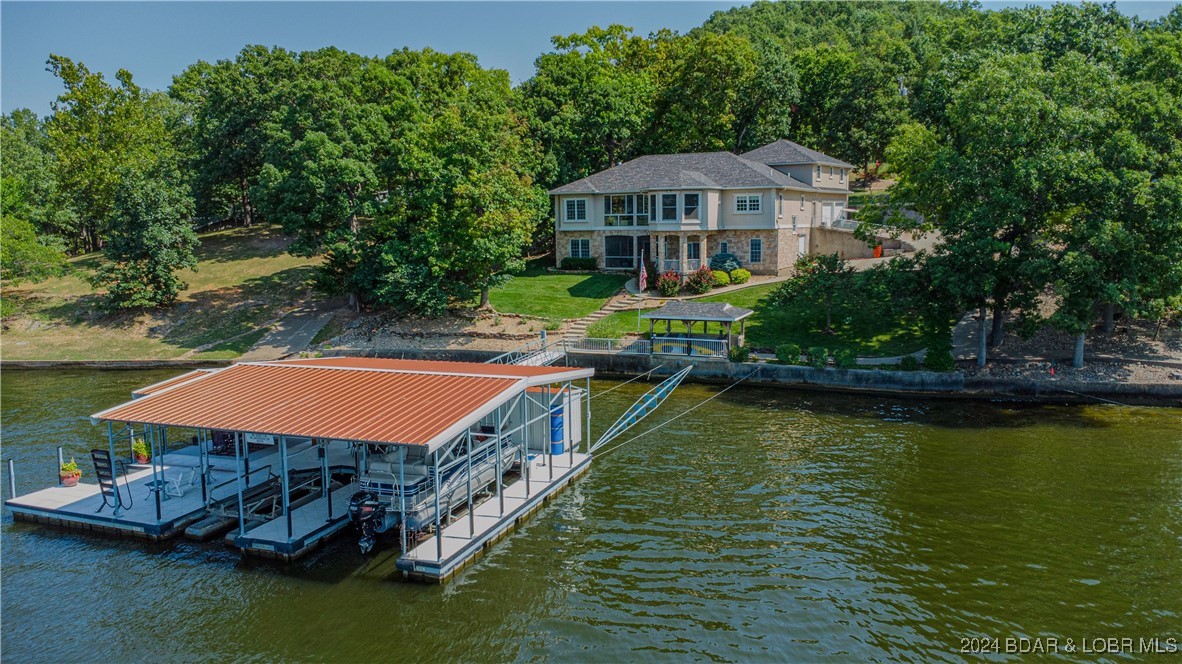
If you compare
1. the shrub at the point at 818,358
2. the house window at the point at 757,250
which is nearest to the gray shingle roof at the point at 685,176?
the house window at the point at 757,250

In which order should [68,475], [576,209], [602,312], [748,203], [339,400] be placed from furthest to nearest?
1. [576,209]
2. [748,203]
3. [602,312]
4. [68,475]
5. [339,400]

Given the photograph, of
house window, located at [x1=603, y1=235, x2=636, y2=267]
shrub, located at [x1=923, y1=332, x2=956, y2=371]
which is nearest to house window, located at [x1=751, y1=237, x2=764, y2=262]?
house window, located at [x1=603, y1=235, x2=636, y2=267]

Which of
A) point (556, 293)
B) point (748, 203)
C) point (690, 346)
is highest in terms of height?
point (748, 203)

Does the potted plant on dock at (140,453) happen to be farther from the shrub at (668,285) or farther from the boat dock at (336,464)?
the shrub at (668,285)

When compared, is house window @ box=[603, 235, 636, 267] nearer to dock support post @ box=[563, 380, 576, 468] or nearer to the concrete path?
the concrete path

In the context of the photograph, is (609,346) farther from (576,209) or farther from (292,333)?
(292,333)

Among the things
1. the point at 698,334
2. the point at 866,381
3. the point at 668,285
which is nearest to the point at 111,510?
the point at 698,334
